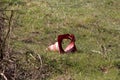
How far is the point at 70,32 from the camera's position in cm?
921

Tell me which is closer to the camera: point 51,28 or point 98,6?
point 51,28

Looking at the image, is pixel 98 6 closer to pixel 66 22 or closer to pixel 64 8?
pixel 64 8

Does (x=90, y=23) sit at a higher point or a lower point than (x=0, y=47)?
lower

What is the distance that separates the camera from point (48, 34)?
29.2 ft

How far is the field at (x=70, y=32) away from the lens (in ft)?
22.6

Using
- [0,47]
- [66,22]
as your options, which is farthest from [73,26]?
[0,47]

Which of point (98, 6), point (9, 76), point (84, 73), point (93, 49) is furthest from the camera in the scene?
point (98, 6)

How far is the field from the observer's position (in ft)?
22.6

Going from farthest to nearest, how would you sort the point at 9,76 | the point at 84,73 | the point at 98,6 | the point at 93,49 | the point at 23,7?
1. the point at 98,6
2. the point at 23,7
3. the point at 93,49
4. the point at 84,73
5. the point at 9,76

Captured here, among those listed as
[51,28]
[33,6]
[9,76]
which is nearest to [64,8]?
[33,6]

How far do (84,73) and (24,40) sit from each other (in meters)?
1.69

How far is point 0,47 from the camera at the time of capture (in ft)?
21.0

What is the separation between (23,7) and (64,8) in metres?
0.86

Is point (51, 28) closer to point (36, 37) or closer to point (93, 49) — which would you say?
point (36, 37)
